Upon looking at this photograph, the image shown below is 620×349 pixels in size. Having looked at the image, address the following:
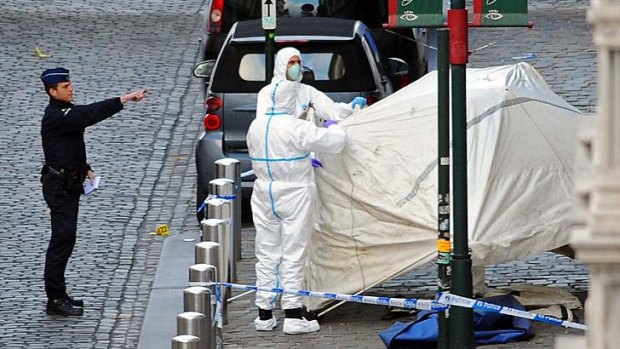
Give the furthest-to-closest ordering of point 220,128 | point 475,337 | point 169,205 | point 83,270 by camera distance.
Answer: point 169,205, point 220,128, point 83,270, point 475,337

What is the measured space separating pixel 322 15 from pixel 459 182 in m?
9.26

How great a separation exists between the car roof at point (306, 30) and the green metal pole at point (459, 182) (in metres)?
4.88

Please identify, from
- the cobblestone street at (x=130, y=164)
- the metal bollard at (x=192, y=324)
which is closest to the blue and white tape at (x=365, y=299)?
the cobblestone street at (x=130, y=164)

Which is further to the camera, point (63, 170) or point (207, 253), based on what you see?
point (63, 170)

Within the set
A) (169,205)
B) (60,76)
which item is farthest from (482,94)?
(169,205)

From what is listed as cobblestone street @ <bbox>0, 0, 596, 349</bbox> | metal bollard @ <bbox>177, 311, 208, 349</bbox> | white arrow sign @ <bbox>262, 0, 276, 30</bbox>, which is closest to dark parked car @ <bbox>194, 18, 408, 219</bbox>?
white arrow sign @ <bbox>262, 0, 276, 30</bbox>

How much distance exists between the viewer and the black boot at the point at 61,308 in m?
12.1

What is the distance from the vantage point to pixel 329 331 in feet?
37.8

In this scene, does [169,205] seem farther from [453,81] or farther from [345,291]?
[453,81]

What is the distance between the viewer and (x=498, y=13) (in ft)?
33.3

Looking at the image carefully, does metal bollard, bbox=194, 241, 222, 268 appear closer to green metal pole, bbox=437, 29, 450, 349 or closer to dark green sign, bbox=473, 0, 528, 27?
green metal pole, bbox=437, 29, 450, 349

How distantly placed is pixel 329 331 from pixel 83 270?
8.98 feet

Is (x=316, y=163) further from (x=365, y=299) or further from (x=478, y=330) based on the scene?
(x=478, y=330)

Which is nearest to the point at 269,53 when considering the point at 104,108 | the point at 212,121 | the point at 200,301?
the point at 212,121
